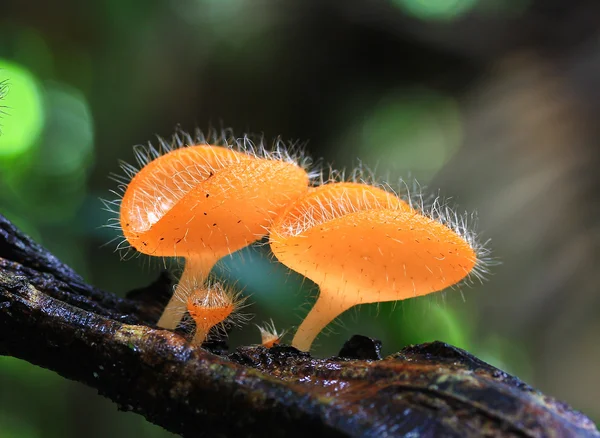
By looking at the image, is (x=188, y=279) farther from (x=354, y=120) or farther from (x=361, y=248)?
(x=354, y=120)

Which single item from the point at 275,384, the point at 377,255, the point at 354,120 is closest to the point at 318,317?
the point at 377,255

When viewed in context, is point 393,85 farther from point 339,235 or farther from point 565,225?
point 339,235

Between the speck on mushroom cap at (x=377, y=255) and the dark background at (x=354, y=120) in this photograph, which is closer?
the speck on mushroom cap at (x=377, y=255)

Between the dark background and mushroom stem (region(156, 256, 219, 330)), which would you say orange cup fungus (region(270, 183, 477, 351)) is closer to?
mushroom stem (region(156, 256, 219, 330))

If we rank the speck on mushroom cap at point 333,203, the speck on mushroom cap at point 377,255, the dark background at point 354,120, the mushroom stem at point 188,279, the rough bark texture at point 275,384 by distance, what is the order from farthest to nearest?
the dark background at point 354,120 → the mushroom stem at point 188,279 → the speck on mushroom cap at point 333,203 → the speck on mushroom cap at point 377,255 → the rough bark texture at point 275,384

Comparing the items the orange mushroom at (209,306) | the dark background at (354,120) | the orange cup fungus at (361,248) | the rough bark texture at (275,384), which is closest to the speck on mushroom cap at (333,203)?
the orange cup fungus at (361,248)

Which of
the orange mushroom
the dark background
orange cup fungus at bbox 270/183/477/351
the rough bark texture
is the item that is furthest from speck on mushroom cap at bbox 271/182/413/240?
the dark background

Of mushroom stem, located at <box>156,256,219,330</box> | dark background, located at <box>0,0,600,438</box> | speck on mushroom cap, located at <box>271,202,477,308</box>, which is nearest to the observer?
speck on mushroom cap, located at <box>271,202,477,308</box>

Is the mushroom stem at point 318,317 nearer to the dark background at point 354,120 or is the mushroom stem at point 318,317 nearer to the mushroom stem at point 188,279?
the mushroom stem at point 188,279
